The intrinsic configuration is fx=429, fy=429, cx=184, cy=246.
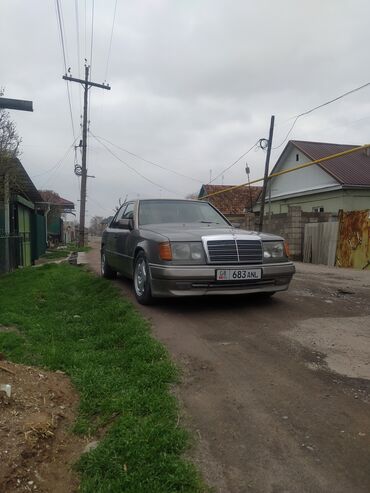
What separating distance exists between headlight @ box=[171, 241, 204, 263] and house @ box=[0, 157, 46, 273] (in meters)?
6.26

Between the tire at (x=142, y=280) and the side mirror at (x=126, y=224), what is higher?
the side mirror at (x=126, y=224)

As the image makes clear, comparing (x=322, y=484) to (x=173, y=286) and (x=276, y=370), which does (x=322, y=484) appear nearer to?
(x=276, y=370)

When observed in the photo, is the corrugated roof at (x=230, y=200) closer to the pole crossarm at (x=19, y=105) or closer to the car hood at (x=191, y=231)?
the pole crossarm at (x=19, y=105)

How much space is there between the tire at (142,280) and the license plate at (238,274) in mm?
906

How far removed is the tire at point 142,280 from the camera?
5.34m

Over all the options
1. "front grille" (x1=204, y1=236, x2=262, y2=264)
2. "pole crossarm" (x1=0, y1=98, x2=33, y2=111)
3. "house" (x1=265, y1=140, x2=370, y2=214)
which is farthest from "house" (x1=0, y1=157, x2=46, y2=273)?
"house" (x1=265, y1=140, x2=370, y2=214)

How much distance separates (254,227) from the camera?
1942 cm

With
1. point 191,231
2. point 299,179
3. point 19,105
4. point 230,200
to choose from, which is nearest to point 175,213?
point 191,231

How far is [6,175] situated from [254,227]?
464 inches

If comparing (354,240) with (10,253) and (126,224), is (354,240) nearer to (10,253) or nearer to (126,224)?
(126,224)

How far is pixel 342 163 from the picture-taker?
21812 mm

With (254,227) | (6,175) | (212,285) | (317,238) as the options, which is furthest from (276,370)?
(254,227)

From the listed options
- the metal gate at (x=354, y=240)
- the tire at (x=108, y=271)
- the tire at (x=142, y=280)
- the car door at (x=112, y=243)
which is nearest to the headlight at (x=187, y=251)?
the tire at (x=142, y=280)

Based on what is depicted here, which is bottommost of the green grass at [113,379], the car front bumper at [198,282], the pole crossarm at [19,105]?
the green grass at [113,379]
